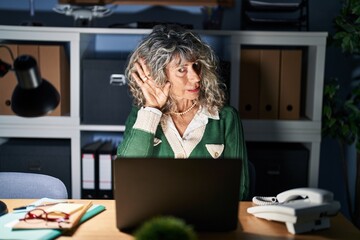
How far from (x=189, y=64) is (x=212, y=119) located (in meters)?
0.26

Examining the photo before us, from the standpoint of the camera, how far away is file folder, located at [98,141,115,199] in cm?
272

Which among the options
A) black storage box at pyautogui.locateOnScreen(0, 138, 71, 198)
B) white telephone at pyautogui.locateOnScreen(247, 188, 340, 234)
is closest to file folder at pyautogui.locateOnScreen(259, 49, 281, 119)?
black storage box at pyautogui.locateOnScreen(0, 138, 71, 198)

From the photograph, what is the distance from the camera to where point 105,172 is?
2.72m

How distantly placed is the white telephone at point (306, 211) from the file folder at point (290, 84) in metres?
1.27

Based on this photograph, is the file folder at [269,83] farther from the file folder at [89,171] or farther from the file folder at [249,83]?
the file folder at [89,171]

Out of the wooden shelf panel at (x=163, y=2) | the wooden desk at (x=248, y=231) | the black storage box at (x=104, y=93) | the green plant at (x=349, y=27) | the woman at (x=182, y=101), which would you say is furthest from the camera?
the wooden shelf panel at (x=163, y=2)

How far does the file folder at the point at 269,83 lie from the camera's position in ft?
8.86

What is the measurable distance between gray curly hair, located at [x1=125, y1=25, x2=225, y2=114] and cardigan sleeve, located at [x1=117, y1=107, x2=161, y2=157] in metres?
0.16

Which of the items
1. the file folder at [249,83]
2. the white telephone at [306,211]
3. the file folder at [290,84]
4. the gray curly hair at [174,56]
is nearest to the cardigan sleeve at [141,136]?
the gray curly hair at [174,56]

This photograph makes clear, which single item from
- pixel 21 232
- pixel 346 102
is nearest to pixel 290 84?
pixel 346 102

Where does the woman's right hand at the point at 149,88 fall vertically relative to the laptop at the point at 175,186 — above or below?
above

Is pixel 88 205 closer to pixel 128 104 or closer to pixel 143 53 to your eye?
pixel 143 53

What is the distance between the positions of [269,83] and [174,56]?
2.69 feet

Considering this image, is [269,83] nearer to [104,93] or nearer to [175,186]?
[104,93]
